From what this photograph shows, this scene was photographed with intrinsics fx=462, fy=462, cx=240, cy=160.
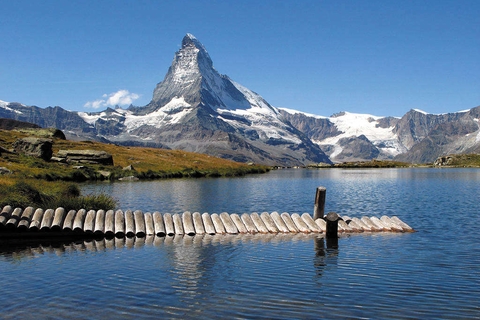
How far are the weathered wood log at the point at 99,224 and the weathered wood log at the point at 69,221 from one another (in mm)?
1606

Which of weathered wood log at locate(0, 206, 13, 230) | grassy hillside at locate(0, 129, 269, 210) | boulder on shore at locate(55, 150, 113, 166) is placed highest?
boulder on shore at locate(55, 150, 113, 166)

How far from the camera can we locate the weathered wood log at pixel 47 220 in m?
31.9

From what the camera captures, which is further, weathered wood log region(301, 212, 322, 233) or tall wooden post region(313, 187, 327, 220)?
tall wooden post region(313, 187, 327, 220)

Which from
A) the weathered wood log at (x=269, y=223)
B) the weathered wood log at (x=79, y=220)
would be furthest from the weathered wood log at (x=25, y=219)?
the weathered wood log at (x=269, y=223)

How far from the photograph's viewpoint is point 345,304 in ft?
58.9

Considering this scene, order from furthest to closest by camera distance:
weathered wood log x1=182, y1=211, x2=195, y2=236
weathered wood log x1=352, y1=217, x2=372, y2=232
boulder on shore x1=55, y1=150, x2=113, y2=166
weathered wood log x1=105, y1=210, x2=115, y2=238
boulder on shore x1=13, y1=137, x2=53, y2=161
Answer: boulder on shore x1=55, y1=150, x2=113, y2=166 → boulder on shore x1=13, y1=137, x2=53, y2=161 → weathered wood log x1=352, y1=217, x2=372, y2=232 → weathered wood log x1=182, y1=211, x2=195, y2=236 → weathered wood log x1=105, y1=210, x2=115, y2=238

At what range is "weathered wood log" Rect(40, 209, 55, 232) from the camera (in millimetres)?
31859

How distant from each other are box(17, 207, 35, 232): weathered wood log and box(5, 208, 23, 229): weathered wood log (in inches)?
10.8

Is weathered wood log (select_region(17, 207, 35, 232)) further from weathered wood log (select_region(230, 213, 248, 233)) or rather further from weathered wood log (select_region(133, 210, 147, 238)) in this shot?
weathered wood log (select_region(230, 213, 248, 233))

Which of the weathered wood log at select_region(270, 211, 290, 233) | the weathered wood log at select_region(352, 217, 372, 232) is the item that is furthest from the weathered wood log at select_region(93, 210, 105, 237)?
the weathered wood log at select_region(352, 217, 372, 232)

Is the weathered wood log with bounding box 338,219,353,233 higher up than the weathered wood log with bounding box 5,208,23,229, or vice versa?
the weathered wood log with bounding box 5,208,23,229

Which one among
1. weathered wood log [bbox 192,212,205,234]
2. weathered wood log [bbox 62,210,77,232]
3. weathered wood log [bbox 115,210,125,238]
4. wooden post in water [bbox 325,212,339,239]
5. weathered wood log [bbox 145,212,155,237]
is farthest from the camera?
weathered wood log [bbox 192,212,205,234]

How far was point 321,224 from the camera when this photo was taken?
3625cm

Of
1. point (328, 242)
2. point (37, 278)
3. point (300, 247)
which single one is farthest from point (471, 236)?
point (37, 278)
